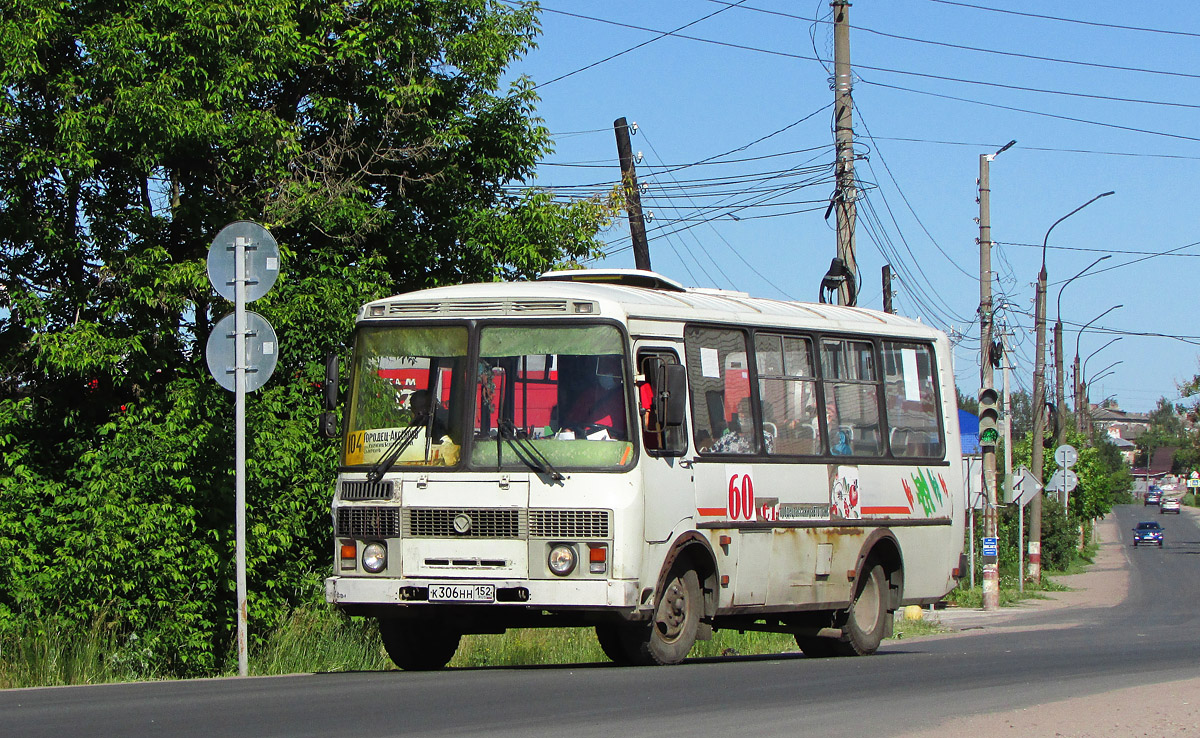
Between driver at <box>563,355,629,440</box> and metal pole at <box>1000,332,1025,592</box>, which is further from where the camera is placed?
metal pole at <box>1000,332,1025,592</box>

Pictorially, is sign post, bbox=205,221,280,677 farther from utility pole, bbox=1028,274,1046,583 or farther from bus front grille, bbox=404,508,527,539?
utility pole, bbox=1028,274,1046,583

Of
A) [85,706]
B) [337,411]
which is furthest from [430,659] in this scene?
[85,706]

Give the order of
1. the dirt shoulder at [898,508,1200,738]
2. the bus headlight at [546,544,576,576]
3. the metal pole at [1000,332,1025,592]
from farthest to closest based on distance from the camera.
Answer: the metal pole at [1000,332,1025,592] < the bus headlight at [546,544,576,576] < the dirt shoulder at [898,508,1200,738]

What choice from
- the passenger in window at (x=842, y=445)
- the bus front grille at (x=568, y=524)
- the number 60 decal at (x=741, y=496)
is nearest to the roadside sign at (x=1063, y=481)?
the passenger in window at (x=842, y=445)

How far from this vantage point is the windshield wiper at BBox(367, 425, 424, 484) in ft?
39.5

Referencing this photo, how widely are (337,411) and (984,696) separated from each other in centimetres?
593

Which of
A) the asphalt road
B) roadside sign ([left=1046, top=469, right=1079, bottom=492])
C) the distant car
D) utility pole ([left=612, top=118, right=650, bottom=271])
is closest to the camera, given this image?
the asphalt road

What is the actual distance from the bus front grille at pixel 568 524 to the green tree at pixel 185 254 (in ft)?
17.0

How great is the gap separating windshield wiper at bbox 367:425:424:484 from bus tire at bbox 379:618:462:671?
1.43 m

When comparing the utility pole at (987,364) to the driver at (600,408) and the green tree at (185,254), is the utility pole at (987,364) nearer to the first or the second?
the green tree at (185,254)

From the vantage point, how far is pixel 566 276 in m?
14.4

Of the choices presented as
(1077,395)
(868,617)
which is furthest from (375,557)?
(1077,395)

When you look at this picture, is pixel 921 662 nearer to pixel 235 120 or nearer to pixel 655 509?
pixel 655 509

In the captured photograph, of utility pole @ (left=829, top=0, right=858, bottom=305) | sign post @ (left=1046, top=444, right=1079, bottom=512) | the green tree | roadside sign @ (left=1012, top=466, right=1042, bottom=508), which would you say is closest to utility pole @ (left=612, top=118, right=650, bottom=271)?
utility pole @ (left=829, top=0, right=858, bottom=305)
